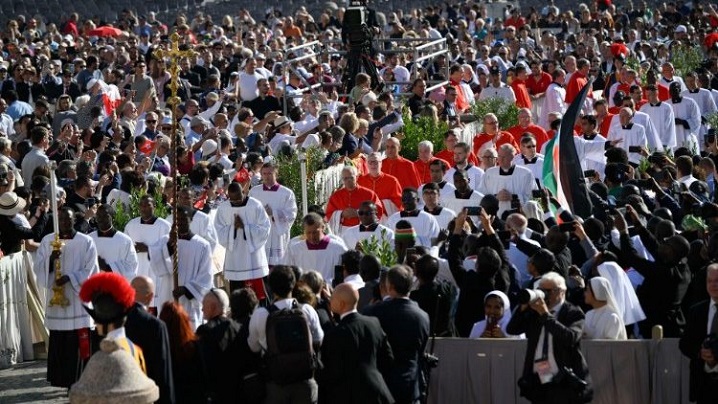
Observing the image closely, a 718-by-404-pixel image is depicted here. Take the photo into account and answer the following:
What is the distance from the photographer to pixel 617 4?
41750 millimetres

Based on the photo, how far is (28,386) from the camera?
14836 millimetres

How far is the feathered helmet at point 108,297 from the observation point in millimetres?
10555

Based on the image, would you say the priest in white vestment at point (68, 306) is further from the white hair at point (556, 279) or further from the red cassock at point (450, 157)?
the red cassock at point (450, 157)

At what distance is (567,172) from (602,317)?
4.74 metres

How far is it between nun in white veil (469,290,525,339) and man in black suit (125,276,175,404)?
2.53 meters

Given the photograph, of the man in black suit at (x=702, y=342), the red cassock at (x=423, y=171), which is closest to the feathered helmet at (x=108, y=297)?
the man in black suit at (x=702, y=342)

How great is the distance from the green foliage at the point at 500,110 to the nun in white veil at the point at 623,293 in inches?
423

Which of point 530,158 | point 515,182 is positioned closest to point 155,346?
point 515,182

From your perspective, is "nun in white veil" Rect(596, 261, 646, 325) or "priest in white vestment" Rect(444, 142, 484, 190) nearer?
"nun in white veil" Rect(596, 261, 646, 325)

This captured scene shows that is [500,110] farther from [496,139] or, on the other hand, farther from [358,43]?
[358,43]

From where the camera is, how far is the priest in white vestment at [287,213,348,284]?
14.7 meters

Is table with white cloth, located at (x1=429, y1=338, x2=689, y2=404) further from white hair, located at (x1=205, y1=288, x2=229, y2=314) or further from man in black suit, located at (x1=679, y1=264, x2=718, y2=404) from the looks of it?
white hair, located at (x1=205, y1=288, x2=229, y2=314)

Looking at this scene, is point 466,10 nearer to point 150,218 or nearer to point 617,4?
point 617,4

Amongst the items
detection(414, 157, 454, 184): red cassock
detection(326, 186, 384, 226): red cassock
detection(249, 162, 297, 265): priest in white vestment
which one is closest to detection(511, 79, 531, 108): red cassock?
detection(414, 157, 454, 184): red cassock
